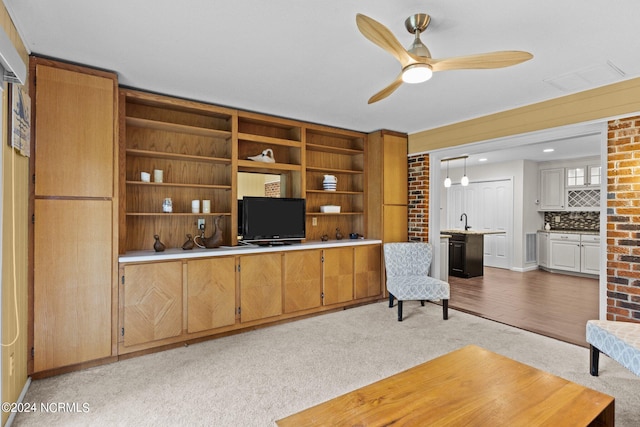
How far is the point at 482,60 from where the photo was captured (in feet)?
6.48

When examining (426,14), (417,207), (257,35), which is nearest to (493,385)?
(426,14)

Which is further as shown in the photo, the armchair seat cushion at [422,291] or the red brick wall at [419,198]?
the red brick wall at [419,198]

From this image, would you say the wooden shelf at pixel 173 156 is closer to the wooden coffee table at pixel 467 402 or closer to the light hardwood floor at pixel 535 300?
the wooden coffee table at pixel 467 402

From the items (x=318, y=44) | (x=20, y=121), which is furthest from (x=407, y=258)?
(x=20, y=121)

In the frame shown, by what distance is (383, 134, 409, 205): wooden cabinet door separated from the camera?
15.6 ft

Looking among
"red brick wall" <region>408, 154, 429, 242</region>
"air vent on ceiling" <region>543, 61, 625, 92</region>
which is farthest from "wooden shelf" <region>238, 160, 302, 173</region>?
"air vent on ceiling" <region>543, 61, 625, 92</region>

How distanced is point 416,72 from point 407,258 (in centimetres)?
287

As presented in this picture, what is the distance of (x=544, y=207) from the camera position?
730 centimetres


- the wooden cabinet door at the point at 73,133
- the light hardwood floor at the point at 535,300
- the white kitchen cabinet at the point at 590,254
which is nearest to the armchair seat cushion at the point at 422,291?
the light hardwood floor at the point at 535,300

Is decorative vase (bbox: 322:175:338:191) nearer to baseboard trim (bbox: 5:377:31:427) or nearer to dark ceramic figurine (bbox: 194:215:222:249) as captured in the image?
dark ceramic figurine (bbox: 194:215:222:249)

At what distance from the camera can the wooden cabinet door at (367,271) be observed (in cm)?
449

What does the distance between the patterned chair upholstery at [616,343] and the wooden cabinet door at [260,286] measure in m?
2.83

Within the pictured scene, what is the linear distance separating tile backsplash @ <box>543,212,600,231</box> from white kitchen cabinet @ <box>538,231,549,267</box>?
0.45 m

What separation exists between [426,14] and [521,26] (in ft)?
2.18
